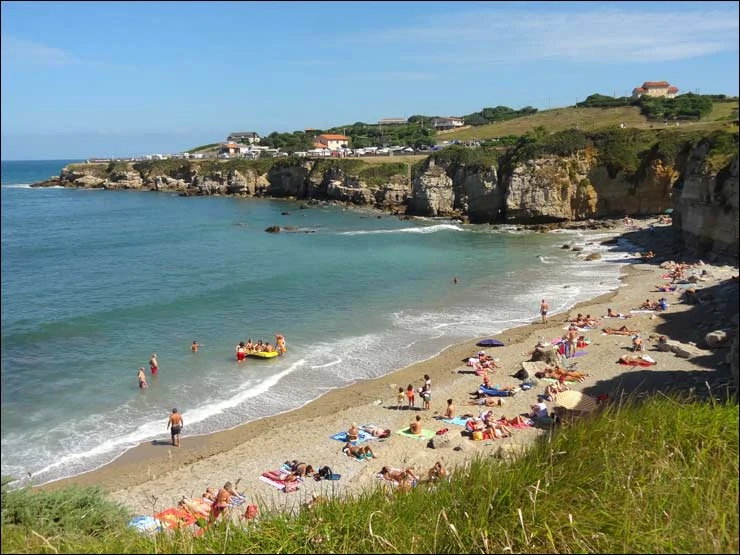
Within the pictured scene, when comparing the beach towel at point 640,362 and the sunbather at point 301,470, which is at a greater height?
the beach towel at point 640,362

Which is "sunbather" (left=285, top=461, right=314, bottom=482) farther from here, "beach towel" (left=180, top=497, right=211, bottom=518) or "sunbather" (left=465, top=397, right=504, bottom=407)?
"sunbather" (left=465, top=397, right=504, bottom=407)

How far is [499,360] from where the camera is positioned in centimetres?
2198

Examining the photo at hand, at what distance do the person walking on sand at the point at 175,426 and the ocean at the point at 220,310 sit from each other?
587mm

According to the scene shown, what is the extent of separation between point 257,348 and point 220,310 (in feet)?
22.7

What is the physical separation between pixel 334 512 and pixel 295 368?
50.4 ft

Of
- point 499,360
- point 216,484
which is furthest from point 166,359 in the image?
point 499,360

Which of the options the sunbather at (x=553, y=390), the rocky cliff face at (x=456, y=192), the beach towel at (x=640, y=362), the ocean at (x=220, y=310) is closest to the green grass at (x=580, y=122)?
the rocky cliff face at (x=456, y=192)

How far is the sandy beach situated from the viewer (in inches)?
542

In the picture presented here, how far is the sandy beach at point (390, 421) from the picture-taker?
13.8 metres

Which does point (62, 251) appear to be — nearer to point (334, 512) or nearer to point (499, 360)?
point (499, 360)

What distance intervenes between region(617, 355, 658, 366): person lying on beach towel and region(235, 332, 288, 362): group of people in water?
12822 millimetres

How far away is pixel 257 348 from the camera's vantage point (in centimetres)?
2289

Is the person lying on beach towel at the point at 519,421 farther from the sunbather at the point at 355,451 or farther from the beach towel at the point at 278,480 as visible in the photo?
the beach towel at the point at 278,480

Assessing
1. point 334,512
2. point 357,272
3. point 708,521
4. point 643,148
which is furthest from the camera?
point 643,148
